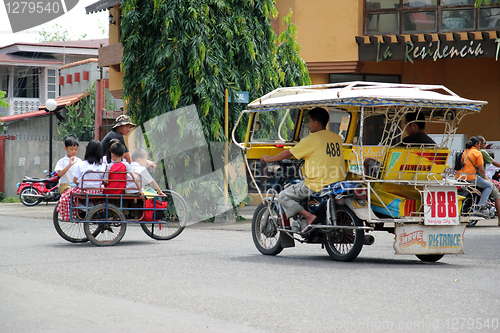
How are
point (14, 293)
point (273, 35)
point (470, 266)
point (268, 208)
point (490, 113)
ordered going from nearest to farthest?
point (14, 293)
point (470, 266)
point (268, 208)
point (273, 35)
point (490, 113)

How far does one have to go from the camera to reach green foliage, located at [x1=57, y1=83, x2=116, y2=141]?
3153 centimetres

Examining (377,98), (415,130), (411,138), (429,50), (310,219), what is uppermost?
(429,50)

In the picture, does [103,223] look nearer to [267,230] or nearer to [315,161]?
[267,230]

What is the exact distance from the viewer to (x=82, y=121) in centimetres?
3173

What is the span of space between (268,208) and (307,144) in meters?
1.21

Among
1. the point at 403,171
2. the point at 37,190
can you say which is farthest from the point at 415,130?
the point at 37,190

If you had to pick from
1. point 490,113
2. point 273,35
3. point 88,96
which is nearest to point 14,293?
point 273,35

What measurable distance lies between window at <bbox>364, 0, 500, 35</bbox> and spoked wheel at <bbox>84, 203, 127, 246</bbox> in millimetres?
Result: 11630

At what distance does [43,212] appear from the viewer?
18.7 m

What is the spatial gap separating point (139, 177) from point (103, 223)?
942mm

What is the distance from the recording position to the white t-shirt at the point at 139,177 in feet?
34.2

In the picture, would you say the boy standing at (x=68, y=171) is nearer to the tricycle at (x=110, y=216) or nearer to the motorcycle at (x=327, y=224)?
the tricycle at (x=110, y=216)

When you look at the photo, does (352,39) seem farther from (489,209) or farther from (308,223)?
(308,223)

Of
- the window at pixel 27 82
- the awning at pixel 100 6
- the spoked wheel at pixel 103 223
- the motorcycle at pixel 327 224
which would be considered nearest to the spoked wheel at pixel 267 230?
the motorcycle at pixel 327 224
